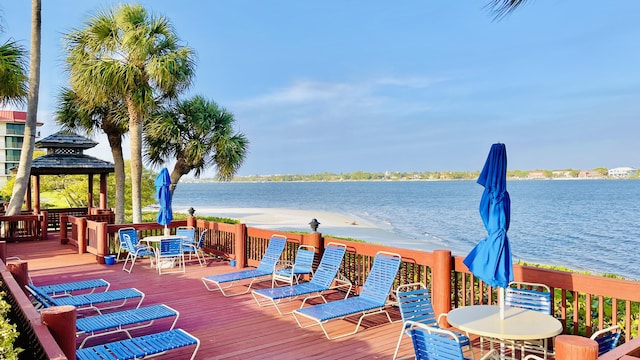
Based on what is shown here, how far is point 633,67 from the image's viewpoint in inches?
1908

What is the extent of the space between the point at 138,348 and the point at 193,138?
1339 cm

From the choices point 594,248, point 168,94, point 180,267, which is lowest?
point 594,248

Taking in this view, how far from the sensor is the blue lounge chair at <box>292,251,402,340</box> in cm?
514

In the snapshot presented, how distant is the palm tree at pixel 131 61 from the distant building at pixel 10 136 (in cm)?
6739

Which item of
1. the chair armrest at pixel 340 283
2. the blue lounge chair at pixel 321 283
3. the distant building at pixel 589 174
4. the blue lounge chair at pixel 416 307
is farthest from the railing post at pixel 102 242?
the distant building at pixel 589 174

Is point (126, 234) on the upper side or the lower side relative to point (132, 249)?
upper

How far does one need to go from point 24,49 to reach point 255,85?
1971 inches

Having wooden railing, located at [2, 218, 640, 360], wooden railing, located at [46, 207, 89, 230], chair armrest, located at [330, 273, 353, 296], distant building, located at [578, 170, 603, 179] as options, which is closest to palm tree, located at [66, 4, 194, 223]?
wooden railing, located at [2, 218, 640, 360]

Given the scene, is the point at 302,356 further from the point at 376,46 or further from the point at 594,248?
the point at 376,46

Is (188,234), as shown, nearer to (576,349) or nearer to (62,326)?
(62,326)

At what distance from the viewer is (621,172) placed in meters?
135

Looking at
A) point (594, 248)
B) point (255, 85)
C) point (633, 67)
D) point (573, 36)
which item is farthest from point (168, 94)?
point (633, 67)

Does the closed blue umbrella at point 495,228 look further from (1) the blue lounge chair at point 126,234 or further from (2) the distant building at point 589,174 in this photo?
(2) the distant building at point 589,174

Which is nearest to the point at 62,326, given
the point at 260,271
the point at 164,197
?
the point at 260,271
